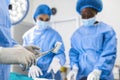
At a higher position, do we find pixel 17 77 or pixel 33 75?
pixel 17 77

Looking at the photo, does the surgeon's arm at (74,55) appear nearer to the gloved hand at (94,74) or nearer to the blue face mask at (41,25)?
the gloved hand at (94,74)

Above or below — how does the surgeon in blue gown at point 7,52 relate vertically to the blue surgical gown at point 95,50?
above

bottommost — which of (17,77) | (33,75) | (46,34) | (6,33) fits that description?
(33,75)

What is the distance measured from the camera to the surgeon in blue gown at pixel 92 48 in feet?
6.41

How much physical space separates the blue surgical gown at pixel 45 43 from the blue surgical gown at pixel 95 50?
32 centimetres

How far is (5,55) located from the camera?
0.89 metres

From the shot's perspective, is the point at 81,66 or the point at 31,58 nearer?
the point at 31,58

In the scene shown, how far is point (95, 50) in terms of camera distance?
2057mm

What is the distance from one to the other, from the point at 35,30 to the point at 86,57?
0.82m

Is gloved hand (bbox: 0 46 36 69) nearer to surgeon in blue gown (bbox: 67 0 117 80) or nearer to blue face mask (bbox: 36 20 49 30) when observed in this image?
surgeon in blue gown (bbox: 67 0 117 80)

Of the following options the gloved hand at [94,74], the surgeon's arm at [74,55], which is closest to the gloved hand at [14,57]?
the gloved hand at [94,74]

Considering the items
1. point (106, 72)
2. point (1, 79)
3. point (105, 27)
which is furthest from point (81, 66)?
point (1, 79)

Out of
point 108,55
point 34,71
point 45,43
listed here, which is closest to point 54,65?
point 34,71

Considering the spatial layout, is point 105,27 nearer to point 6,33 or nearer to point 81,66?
point 81,66
